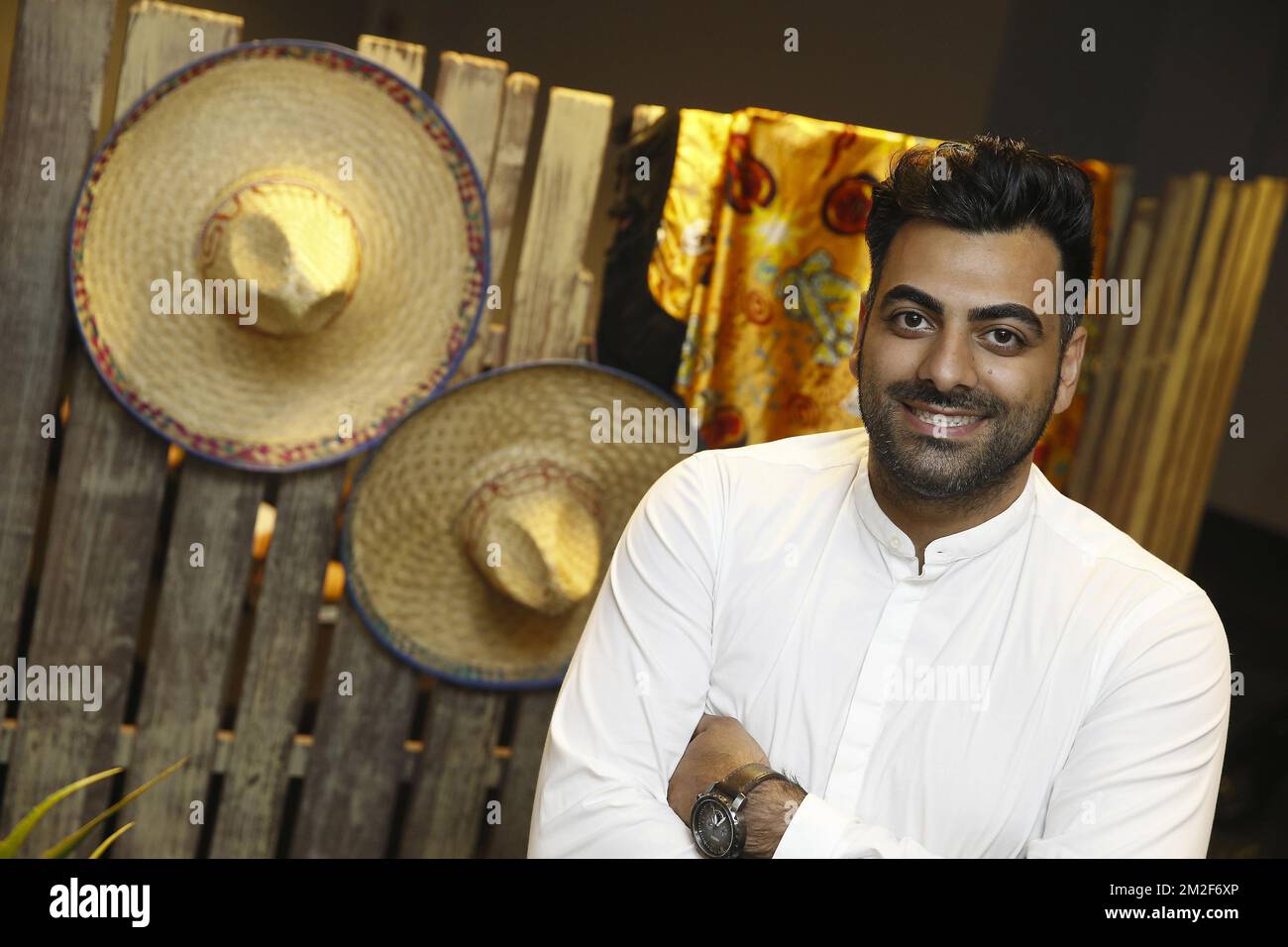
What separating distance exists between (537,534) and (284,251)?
2.45 feet

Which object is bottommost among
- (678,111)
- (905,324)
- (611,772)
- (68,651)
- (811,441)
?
(68,651)

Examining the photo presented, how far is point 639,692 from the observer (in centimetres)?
181

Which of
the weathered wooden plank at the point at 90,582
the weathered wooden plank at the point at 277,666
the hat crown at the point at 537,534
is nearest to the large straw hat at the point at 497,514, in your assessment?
the hat crown at the point at 537,534

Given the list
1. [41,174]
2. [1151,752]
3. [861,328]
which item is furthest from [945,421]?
[41,174]

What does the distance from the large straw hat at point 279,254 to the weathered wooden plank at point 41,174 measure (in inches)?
3.7

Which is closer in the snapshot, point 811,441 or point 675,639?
point 675,639

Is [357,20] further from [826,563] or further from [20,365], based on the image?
[826,563]

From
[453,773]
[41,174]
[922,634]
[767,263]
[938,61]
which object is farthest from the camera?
[938,61]

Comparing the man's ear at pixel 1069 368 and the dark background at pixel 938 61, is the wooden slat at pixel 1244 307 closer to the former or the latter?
the man's ear at pixel 1069 368

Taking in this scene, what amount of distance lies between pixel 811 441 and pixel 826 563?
258 mm

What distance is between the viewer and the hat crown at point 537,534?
2.59 metres

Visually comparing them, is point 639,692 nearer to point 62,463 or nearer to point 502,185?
point 502,185
